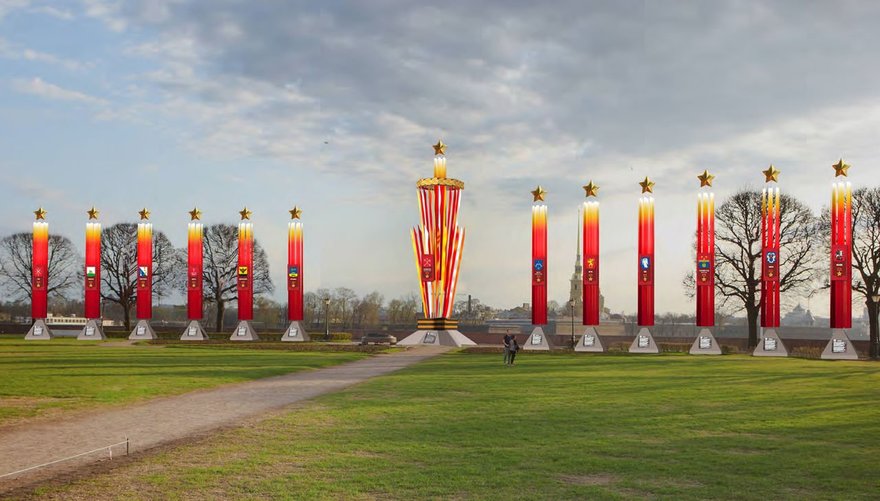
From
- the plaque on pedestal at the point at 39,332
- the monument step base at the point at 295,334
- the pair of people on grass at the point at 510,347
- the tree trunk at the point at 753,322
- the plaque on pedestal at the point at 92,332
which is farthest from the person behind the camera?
the plaque on pedestal at the point at 92,332

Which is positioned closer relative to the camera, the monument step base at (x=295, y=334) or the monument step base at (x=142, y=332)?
the monument step base at (x=295, y=334)

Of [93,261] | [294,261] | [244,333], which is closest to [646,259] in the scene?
[294,261]

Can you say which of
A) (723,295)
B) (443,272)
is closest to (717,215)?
(723,295)

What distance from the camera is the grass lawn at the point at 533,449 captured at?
1057cm

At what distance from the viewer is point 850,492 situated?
10.6 metres

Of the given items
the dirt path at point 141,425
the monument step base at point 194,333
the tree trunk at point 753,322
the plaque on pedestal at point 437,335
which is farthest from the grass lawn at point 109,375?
the tree trunk at point 753,322

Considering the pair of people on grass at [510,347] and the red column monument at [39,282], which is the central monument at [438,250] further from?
the red column monument at [39,282]

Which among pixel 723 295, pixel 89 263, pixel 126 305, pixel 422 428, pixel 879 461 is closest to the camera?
pixel 879 461

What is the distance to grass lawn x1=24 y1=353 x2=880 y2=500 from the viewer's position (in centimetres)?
1057

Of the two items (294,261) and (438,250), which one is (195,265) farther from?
(438,250)

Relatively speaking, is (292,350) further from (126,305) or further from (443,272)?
(126,305)

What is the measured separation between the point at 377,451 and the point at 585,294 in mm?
39735

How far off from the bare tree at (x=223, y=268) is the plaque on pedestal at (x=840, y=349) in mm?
50223

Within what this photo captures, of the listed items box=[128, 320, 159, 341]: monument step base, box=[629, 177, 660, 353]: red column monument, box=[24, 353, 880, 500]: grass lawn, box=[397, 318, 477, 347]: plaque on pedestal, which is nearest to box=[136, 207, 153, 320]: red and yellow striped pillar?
box=[128, 320, 159, 341]: monument step base
